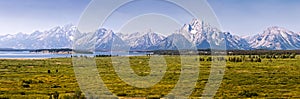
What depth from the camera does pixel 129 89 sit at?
62781 mm

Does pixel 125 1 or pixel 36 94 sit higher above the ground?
pixel 125 1

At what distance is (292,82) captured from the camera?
249 ft

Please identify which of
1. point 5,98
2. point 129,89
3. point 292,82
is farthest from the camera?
point 292,82

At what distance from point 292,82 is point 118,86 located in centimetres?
3260

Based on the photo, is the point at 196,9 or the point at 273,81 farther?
the point at 273,81

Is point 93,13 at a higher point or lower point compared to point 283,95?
higher

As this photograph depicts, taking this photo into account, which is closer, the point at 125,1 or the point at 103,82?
the point at 125,1

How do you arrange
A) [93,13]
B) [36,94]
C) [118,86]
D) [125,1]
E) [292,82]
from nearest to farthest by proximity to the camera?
[93,13] < [125,1] < [36,94] < [118,86] < [292,82]

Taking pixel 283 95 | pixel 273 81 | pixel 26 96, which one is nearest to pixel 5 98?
pixel 26 96

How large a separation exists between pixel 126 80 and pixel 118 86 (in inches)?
361

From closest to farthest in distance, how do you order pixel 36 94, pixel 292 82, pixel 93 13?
pixel 93 13 < pixel 36 94 < pixel 292 82

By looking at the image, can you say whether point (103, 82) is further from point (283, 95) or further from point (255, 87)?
point (283, 95)

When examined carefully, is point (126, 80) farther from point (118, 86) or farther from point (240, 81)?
point (240, 81)

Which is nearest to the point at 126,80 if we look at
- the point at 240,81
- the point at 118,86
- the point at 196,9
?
the point at 118,86
